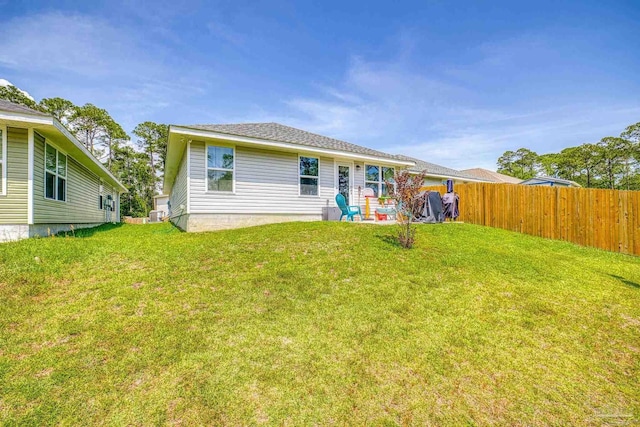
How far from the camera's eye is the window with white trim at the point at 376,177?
1260cm

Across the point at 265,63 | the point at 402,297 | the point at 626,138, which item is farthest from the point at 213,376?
the point at 626,138

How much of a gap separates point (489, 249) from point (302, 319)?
216 inches

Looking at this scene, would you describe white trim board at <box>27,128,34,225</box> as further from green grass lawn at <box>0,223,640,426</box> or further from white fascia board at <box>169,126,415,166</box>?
white fascia board at <box>169,126,415,166</box>

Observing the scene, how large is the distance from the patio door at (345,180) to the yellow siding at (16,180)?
30.2ft

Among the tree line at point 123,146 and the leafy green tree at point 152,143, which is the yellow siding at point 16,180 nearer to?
the tree line at point 123,146

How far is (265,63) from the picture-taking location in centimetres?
1208

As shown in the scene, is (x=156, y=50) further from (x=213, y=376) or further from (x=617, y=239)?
(x=617, y=239)

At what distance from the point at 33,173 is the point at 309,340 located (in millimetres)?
7919

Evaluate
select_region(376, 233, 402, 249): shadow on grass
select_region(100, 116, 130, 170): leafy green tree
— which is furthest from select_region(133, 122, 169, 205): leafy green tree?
select_region(376, 233, 402, 249): shadow on grass

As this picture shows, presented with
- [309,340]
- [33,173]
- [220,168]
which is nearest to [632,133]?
[220,168]

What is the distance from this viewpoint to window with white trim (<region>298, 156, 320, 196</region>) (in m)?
10.9

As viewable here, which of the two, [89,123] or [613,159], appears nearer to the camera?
[89,123]

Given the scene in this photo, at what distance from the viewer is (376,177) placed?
42.2 ft

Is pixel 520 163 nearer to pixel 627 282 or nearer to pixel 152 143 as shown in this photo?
pixel 627 282
